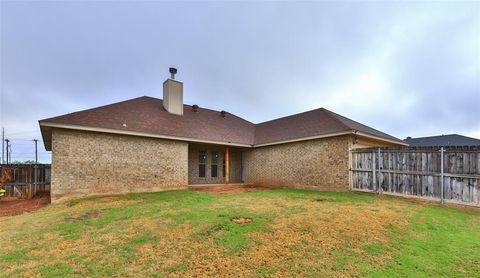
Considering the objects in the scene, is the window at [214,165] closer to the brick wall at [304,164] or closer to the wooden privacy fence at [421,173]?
the brick wall at [304,164]

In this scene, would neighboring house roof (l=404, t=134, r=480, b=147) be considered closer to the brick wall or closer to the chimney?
the brick wall

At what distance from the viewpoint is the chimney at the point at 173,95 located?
1455 cm

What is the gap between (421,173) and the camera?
792 centimetres

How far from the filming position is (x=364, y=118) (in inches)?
941

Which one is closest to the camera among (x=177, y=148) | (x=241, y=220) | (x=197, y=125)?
(x=241, y=220)

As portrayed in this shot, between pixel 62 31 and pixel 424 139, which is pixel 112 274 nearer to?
pixel 62 31

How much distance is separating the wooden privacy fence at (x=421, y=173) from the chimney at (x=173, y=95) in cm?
1157

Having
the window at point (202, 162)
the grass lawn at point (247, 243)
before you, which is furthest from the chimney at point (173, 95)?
the grass lawn at point (247, 243)

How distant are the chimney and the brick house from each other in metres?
0.07

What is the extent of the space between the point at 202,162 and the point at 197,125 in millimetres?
2823

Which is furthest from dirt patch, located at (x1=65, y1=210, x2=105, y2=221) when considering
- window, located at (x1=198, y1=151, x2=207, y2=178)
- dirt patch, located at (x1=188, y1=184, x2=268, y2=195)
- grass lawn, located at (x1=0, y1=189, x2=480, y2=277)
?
window, located at (x1=198, y1=151, x2=207, y2=178)

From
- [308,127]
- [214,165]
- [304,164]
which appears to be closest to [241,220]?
[304,164]

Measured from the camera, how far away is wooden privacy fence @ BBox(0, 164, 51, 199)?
1095cm

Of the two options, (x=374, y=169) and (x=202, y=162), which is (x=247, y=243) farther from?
(x=202, y=162)
